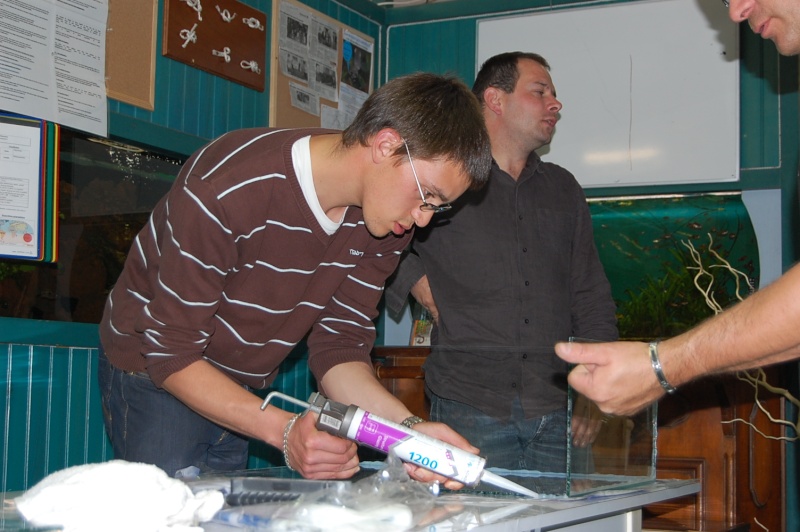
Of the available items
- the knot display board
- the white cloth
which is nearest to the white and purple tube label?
the white cloth

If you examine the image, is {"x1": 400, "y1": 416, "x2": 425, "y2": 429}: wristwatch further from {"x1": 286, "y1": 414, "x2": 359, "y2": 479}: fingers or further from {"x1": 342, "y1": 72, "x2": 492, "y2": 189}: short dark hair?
{"x1": 342, "y1": 72, "x2": 492, "y2": 189}: short dark hair

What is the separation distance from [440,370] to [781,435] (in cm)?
169

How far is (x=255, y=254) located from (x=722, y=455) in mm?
2276

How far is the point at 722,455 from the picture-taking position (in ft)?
10.7

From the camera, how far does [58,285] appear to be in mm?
2766

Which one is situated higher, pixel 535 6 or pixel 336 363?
pixel 535 6

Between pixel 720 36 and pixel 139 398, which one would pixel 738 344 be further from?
pixel 720 36

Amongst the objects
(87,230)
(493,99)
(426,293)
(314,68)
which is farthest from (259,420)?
(314,68)

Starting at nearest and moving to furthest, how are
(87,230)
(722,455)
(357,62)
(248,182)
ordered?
(248,182)
(87,230)
(722,455)
(357,62)

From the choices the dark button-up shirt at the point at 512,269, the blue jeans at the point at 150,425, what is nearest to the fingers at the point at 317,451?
the blue jeans at the point at 150,425

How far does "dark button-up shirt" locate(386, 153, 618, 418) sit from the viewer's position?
8.87 ft

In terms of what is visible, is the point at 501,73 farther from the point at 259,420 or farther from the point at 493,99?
the point at 259,420

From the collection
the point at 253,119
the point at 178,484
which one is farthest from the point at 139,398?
the point at 253,119

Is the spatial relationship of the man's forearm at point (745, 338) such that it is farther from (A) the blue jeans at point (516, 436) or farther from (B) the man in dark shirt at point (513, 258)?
(B) the man in dark shirt at point (513, 258)
